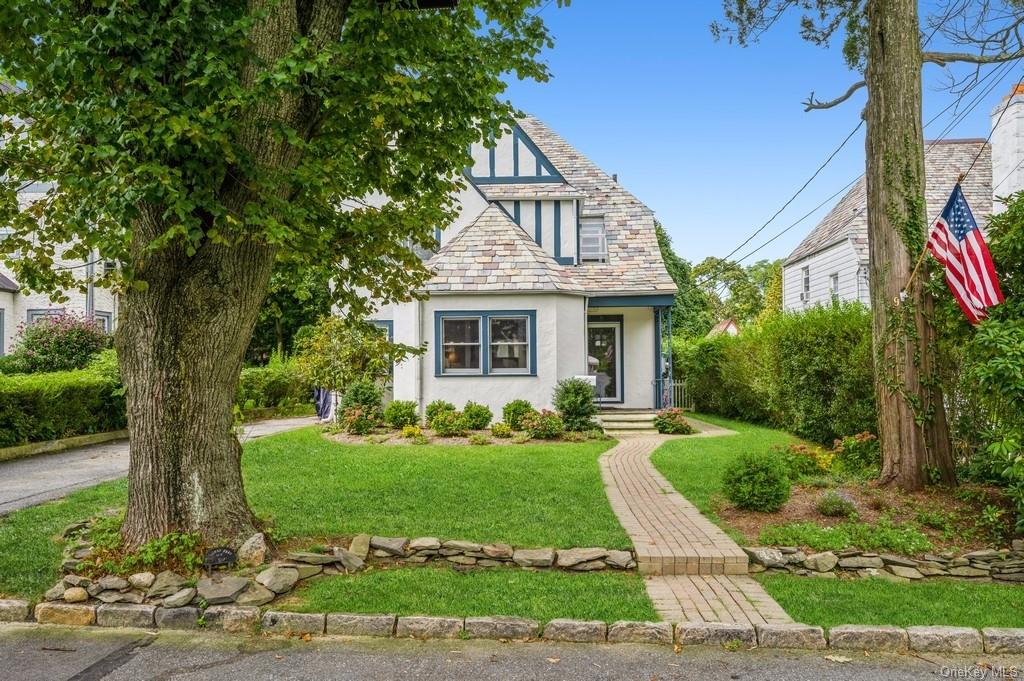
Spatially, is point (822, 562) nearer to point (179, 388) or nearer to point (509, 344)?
point (179, 388)

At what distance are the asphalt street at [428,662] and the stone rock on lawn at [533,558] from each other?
1385mm

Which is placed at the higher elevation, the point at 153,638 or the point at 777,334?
the point at 777,334

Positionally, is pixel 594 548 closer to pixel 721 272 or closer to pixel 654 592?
pixel 654 592

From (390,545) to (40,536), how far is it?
3683mm

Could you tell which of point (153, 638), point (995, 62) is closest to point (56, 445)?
point (153, 638)

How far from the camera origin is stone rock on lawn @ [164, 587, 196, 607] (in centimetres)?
480

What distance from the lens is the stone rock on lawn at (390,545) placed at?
5.91 metres

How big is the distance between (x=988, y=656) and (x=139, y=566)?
628 cm

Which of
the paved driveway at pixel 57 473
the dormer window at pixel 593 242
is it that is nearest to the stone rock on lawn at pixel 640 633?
the paved driveway at pixel 57 473

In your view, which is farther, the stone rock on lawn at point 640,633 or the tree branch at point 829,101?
the tree branch at point 829,101

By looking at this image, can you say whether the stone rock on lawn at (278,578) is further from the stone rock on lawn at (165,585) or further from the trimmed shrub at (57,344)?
the trimmed shrub at (57,344)

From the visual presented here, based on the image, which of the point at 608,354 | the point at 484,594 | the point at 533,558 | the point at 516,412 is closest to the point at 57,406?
the point at 516,412

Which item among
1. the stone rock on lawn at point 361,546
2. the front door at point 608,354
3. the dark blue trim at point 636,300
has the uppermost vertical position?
the dark blue trim at point 636,300

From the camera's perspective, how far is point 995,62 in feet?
29.6
